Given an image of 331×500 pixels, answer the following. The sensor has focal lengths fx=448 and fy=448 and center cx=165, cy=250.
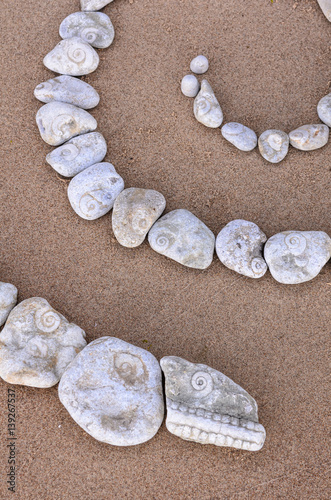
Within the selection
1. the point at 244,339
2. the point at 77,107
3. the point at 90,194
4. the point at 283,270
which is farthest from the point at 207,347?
the point at 77,107

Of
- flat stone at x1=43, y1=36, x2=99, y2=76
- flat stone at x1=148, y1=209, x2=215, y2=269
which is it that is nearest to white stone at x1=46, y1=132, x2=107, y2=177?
flat stone at x1=43, y1=36, x2=99, y2=76

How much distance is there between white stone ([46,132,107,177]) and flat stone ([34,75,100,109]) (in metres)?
0.26

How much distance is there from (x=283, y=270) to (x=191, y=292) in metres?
0.57

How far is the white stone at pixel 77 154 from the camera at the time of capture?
2.89 m

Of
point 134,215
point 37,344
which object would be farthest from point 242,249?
point 37,344

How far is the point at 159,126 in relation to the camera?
308 cm

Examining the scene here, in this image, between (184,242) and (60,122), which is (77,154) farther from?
(184,242)

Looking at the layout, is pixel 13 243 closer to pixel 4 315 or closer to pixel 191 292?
pixel 4 315

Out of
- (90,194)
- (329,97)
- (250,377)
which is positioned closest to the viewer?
(250,377)

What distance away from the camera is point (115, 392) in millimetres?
2451

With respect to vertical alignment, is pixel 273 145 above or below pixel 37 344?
above

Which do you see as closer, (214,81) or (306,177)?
(306,177)

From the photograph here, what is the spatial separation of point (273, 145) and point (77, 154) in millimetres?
1271

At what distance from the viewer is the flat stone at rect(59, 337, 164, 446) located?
7.82ft
